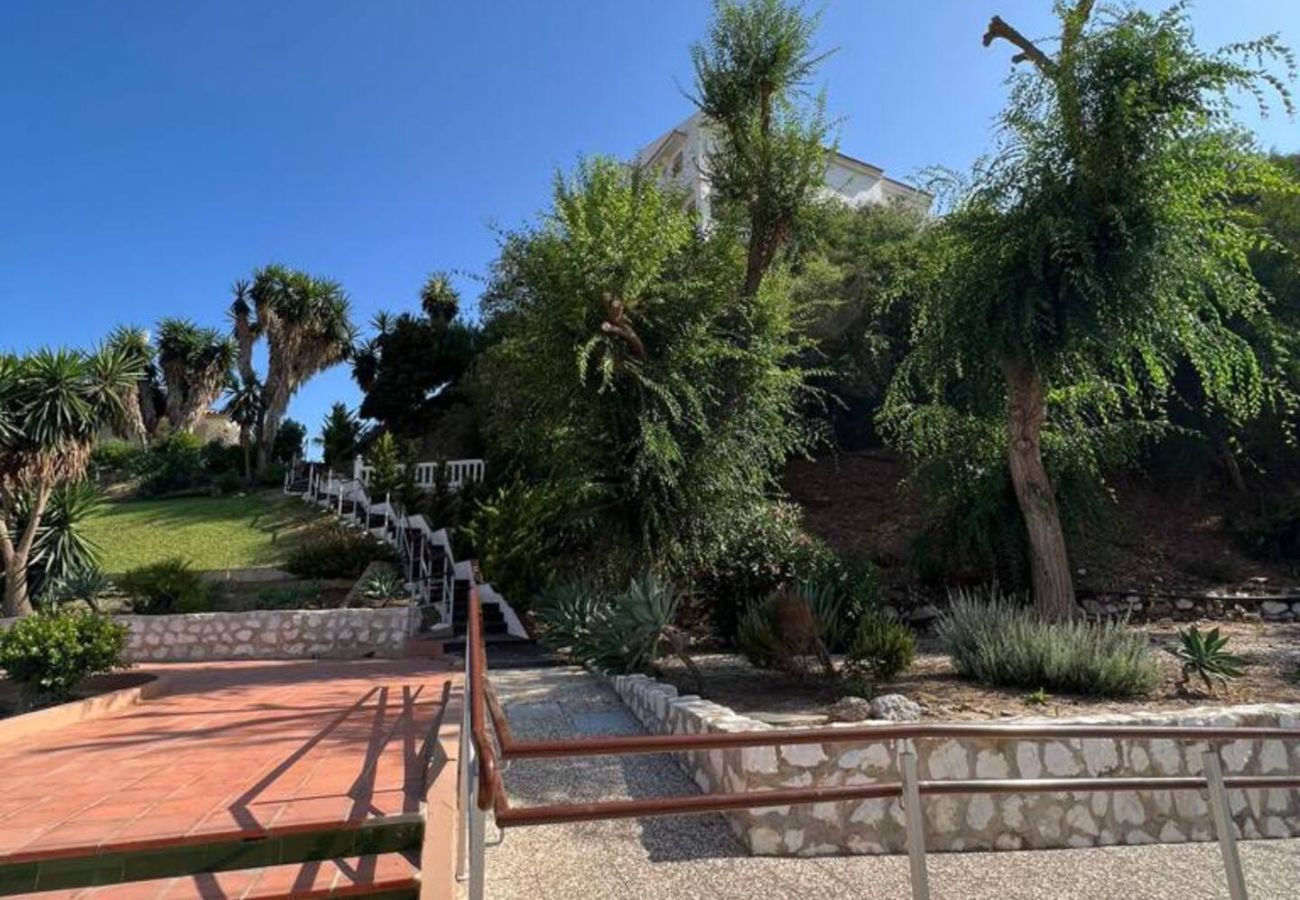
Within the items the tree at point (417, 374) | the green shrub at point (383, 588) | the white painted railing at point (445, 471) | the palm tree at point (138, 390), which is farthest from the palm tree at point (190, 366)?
the green shrub at point (383, 588)

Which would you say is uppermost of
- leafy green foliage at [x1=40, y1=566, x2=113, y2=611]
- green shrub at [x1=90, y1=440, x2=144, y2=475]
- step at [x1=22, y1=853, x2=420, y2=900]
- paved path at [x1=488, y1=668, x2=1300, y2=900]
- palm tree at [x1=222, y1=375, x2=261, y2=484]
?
palm tree at [x1=222, y1=375, x2=261, y2=484]

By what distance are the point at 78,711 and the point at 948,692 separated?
26.4ft

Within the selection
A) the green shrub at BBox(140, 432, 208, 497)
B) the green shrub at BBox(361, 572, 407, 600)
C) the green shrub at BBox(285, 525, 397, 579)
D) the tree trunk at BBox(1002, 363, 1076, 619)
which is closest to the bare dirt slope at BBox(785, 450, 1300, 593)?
the tree trunk at BBox(1002, 363, 1076, 619)

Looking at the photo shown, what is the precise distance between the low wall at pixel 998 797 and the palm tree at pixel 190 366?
3182cm

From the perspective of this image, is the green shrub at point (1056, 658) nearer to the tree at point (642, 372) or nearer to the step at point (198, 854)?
the tree at point (642, 372)

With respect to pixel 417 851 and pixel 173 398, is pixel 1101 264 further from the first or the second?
pixel 173 398

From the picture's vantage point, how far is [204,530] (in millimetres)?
18328

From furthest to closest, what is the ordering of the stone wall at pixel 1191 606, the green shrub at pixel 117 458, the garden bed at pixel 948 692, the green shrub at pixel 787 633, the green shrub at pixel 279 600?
1. the green shrub at pixel 117 458
2. the green shrub at pixel 279 600
3. the stone wall at pixel 1191 606
4. the green shrub at pixel 787 633
5. the garden bed at pixel 948 692

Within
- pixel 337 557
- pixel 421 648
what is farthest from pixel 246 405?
pixel 421 648

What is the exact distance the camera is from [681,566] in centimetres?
1020

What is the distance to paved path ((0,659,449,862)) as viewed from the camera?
347cm

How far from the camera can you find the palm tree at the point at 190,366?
30.4 metres

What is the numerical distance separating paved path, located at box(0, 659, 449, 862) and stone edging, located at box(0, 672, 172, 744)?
13 centimetres

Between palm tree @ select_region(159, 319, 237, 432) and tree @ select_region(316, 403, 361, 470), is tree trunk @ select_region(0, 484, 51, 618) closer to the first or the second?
tree @ select_region(316, 403, 361, 470)
